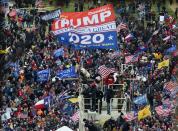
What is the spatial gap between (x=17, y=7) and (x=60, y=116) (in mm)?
23462

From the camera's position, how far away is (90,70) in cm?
4788

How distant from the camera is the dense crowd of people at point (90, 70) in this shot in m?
40.5

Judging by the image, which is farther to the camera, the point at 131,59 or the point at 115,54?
the point at 115,54

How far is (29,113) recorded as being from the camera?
43531mm

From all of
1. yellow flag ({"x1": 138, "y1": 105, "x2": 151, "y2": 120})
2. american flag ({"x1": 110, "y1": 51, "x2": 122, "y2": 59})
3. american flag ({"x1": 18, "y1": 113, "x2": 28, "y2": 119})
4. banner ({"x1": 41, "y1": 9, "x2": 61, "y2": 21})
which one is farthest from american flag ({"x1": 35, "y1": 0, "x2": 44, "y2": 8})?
yellow flag ({"x1": 138, "y1": 105, "x2": 151, "y2": 120})

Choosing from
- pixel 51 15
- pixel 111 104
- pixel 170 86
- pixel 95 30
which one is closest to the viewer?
pixel 95 30

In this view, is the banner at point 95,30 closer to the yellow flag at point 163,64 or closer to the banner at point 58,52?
the yellow flag at point 163,64

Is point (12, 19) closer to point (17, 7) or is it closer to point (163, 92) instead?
point (17, 7)

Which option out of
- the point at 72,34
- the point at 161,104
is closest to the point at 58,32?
the point at 72,34

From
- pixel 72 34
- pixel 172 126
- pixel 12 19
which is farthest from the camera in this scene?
pixel 12 19

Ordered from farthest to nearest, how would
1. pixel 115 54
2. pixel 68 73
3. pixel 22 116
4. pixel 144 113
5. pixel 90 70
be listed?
pixel 115 54, pixel 90 70, pixel 68 73, pixel 22 116, pixel 144 113

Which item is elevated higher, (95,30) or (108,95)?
(95,30)

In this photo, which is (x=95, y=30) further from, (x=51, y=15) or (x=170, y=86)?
(x=51, y=15)

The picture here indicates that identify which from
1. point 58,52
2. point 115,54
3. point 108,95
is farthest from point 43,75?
point 108,95
